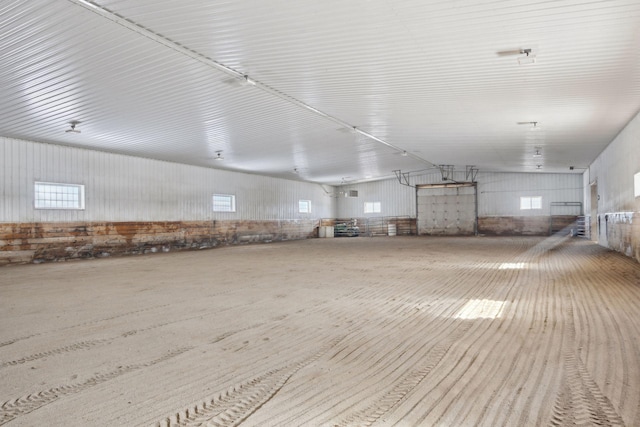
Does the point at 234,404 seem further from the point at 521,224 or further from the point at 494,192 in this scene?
the point at 494,192

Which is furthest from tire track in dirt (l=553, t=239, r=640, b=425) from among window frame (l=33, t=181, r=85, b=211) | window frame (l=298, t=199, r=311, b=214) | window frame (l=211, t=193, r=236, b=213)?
window frame (l=298, t=199, r=311, b=214)

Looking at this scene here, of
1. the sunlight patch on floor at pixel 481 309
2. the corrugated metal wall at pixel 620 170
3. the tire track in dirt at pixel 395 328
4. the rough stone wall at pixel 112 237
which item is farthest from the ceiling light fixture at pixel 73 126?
the corrugated metal wall at pixel 620 170

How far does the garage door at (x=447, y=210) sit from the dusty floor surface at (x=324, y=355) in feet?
59.9

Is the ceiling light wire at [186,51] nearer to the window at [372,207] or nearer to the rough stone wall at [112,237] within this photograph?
the rough stone wall at [112,237]

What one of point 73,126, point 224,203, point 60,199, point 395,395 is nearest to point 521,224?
point 224,203

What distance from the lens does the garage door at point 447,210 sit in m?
24.5

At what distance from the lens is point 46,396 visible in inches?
102

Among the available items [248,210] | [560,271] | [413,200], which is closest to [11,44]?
[560,271]

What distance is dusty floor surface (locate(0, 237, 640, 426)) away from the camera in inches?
92.4

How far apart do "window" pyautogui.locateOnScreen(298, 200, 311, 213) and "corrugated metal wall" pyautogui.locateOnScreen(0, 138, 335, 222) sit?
2.17 meters

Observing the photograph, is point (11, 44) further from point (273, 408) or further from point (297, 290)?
point (273, 408)

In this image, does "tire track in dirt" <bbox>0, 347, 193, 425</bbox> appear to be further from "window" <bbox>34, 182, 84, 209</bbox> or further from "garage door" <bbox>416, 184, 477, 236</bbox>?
"garage door" <bbox>416, 184, 477, 236</bbox>

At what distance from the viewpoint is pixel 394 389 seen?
263 cm

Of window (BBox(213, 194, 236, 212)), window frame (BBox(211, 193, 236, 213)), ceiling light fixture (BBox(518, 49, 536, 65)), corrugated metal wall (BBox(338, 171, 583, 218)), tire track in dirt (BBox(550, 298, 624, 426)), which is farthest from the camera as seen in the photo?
corrugated metal wall (BBox(338, 171, 583, 218))
